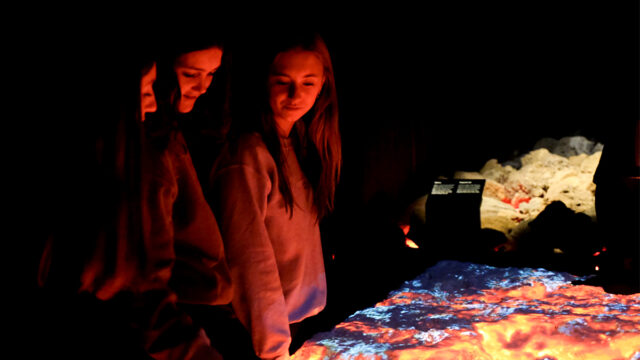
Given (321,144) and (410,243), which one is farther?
(410,243)

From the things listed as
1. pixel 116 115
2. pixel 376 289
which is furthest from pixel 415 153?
pixel 116 115

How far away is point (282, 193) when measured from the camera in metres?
2.17

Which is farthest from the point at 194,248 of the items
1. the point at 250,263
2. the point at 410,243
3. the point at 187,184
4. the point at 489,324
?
the point at 410,243

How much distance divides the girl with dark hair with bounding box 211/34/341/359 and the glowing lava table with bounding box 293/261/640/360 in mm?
291

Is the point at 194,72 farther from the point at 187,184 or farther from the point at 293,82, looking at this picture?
the point at 293,82

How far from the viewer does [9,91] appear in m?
1.36

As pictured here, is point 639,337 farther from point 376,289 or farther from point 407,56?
point 407,56

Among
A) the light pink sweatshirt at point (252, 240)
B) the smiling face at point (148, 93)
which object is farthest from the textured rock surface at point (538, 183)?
the smiling face at point (148, 93)

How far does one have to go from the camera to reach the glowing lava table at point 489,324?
219 cm

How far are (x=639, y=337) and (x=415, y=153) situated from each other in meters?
3.81

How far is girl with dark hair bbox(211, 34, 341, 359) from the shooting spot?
1902mm

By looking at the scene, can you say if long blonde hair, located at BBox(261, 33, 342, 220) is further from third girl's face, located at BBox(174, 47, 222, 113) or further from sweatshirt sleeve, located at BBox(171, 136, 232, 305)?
sweatshirt sleeve, located at BBox(171, 136, 232, 305)

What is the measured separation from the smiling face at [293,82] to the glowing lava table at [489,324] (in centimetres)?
105

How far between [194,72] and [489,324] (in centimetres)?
180
